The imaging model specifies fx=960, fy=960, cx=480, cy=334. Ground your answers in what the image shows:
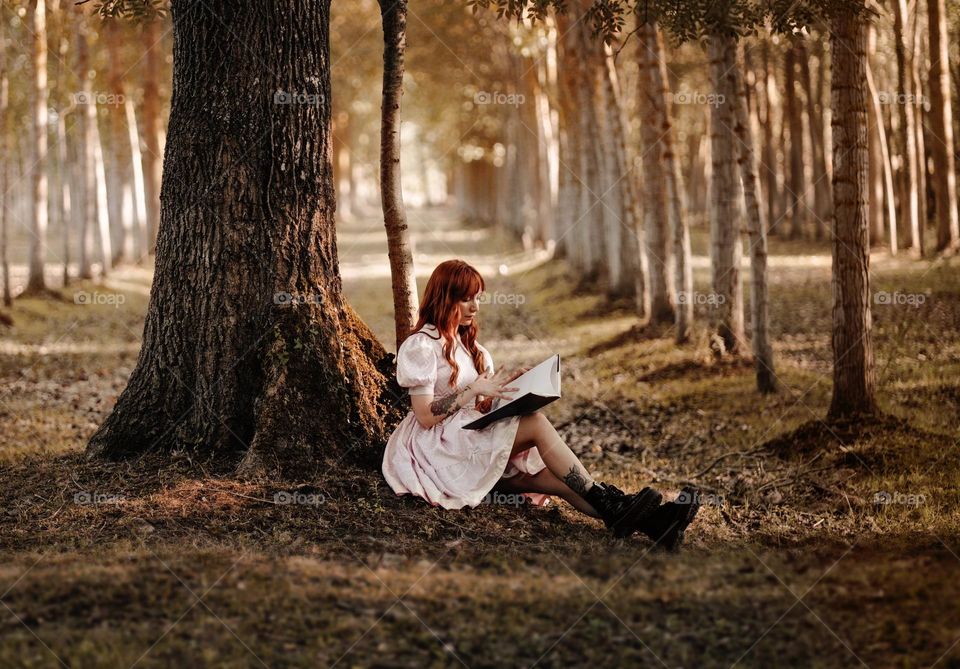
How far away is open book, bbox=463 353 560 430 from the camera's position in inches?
226

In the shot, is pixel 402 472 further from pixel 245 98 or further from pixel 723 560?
pixel 245 98

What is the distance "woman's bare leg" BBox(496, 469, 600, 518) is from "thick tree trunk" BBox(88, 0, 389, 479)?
1.04 metres

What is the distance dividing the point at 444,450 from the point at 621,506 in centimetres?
119

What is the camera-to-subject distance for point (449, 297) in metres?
6.17

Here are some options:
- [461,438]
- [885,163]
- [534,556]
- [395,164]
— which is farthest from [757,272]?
[885,163]

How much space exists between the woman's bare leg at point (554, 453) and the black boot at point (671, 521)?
487 millimetres

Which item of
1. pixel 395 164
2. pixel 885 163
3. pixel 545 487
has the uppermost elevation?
pixel 885 163

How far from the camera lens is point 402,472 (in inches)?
248

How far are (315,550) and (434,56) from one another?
27.7 metres

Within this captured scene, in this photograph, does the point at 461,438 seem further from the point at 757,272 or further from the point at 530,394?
the point at 757,272

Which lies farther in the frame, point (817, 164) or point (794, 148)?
point (817, 164)

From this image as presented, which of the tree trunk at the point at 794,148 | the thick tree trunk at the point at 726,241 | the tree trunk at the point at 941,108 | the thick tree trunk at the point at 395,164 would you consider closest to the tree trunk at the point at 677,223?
the thick tree trunk at the point at 726,241

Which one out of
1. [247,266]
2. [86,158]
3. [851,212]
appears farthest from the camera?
[86,158]

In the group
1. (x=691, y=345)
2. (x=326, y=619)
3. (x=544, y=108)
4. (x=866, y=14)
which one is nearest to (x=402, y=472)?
(x=326, y=619)
